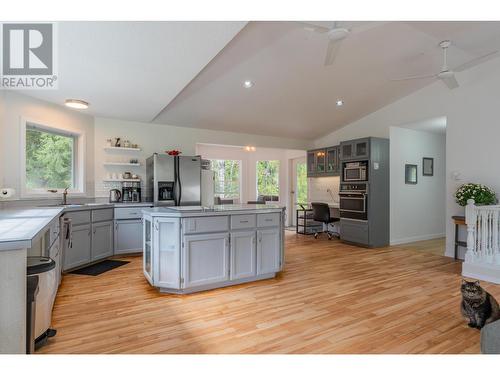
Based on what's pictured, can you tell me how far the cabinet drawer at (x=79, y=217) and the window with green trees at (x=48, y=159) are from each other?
32.5 inches

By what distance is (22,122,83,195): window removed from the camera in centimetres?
392

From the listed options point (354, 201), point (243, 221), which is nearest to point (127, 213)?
point (243, 221)

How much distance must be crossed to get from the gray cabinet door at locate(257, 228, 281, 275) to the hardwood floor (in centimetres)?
17

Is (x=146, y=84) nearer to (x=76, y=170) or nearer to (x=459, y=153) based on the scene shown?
(x=76, y=170)

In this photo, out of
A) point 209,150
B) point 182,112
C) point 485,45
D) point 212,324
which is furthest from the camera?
point 209,150

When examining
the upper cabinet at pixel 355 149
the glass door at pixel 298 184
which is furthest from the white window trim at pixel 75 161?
the glass door at pixel 298 184

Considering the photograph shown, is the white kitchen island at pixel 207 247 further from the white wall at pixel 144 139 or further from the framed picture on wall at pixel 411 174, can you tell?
the framed picture on wall at pixel 411 174

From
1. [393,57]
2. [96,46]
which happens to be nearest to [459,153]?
[393,57]

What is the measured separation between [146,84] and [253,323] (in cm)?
296

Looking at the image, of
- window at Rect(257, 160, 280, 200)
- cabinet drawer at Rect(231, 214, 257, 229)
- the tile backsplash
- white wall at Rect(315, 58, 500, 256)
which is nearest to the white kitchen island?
cabinet drawer at Rect(231, 214, 257, 229)

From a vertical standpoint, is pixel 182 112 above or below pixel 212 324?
above

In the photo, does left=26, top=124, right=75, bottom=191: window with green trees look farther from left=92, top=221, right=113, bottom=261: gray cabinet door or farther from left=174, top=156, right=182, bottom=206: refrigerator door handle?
left=174, top=156, right=182, bottom=206: refrigerator door handle

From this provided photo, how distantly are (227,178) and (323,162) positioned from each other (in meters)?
2.84

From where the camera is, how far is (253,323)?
2379 millimetres
